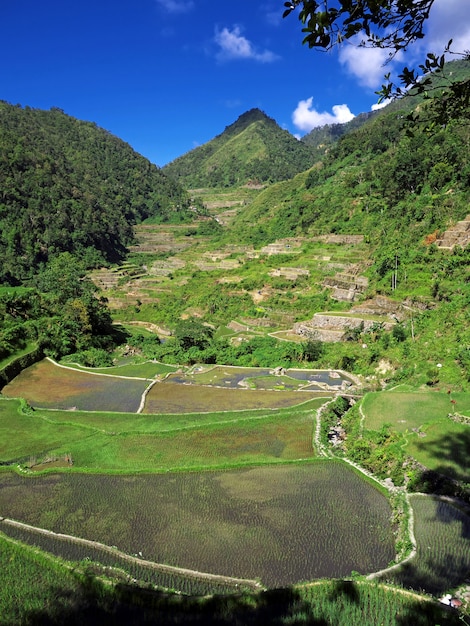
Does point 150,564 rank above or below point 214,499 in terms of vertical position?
above

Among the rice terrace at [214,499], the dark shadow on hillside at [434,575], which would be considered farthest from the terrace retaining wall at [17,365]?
the dark shadow on hillside at [434,575]

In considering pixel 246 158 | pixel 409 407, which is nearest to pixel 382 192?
pixel 409 407

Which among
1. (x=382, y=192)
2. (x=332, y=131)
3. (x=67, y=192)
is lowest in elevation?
(x=382, y=192)

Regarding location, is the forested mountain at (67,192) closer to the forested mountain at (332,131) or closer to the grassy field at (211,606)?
the grassy field at (211,606)

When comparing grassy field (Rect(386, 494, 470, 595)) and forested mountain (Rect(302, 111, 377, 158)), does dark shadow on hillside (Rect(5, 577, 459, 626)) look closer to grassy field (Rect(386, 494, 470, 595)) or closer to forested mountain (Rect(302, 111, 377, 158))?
grassy field (Rect(386, 494, 470, 595))

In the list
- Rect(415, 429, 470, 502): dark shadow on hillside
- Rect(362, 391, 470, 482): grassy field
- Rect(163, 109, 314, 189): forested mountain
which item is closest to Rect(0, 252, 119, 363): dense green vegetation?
Rect(362, 391, 470, 482): grassy field

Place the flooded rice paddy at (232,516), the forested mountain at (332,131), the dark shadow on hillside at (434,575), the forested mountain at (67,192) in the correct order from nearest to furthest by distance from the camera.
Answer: the dark shadow on hillside at (434,575), the flooded rice paddy at (232,516), the forested mountain at (67,192), the forested mountain at (332,131)

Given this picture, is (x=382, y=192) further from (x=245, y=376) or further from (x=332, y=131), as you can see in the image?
(x=332, y=131)
